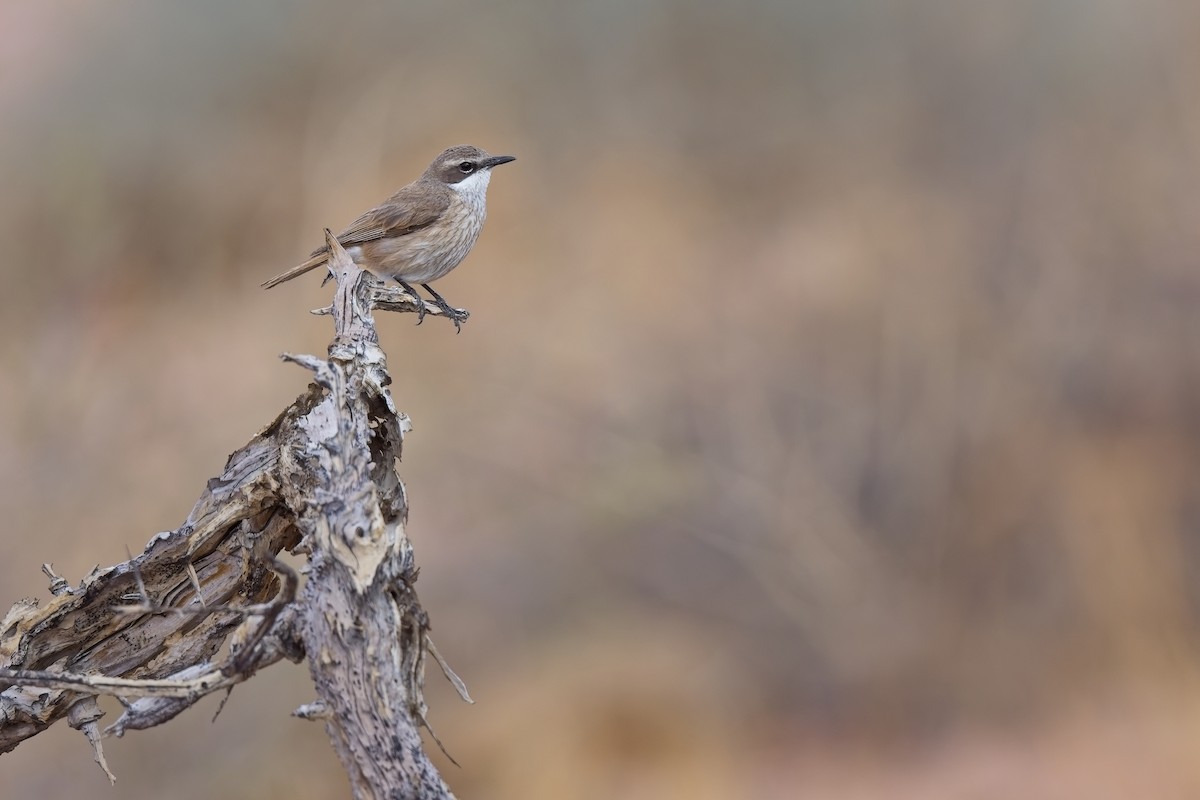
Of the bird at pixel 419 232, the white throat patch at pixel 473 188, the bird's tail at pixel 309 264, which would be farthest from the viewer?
the white throat patch at pixel 473 188

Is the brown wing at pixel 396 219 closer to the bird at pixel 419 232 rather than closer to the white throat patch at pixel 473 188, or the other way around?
the bird at pixel 419 232

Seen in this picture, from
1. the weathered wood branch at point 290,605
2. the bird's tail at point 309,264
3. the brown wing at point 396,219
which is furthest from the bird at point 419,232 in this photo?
the weathered wood branch at point 290,605

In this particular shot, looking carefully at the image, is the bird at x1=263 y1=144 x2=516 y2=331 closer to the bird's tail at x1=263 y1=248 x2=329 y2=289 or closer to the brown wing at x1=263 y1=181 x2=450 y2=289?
the brown wing at x1=263 y1=181 x2=450 y2=289

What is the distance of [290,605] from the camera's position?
2270 mm

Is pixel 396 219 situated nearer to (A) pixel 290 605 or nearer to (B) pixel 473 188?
(B) pixel 473 188

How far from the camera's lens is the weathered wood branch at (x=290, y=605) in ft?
7.16

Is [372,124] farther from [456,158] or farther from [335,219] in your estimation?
[456,158]

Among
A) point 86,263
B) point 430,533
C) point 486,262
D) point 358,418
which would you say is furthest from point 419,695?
point 86,263

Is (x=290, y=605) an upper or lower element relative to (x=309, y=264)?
lower

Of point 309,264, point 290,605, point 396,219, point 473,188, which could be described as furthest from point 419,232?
point 290,605

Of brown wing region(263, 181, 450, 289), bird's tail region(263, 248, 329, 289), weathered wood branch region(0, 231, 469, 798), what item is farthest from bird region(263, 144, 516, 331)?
weathered wood branch region(0, 231, 469, 798)

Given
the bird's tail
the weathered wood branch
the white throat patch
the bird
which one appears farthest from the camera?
the white throat patch

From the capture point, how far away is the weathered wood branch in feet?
7.16

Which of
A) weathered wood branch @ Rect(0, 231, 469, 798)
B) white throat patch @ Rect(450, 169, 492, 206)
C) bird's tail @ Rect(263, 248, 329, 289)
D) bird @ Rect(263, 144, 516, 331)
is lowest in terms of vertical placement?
weathered wood branch @ Rect(0, 231, 469, 798)
